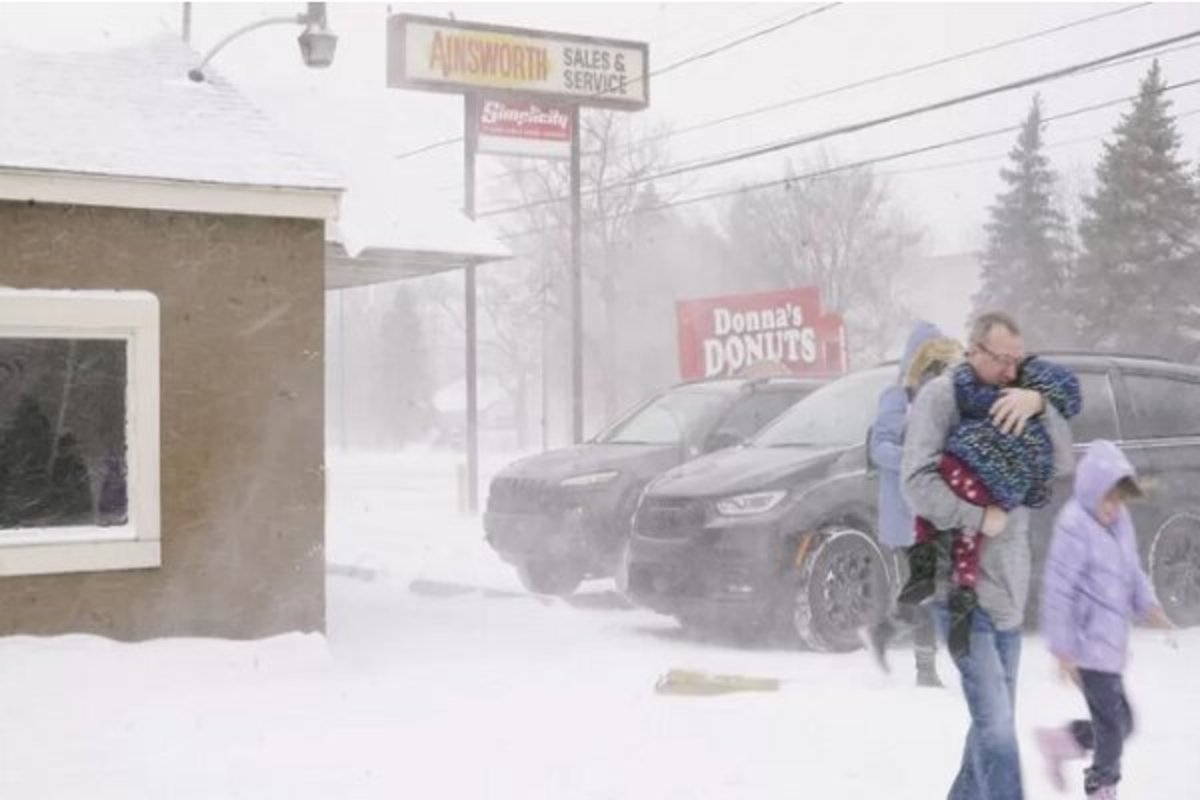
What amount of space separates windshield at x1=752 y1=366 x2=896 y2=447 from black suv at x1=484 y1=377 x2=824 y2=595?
4.09 feet

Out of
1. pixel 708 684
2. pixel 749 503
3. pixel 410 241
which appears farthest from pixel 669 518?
pixel 410 241

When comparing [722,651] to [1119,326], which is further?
[1119,326]

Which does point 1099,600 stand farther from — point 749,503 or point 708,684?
point 749,503

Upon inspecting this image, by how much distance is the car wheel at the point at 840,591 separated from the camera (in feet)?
30.2

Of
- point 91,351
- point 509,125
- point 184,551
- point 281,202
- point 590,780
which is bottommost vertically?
point 590,780

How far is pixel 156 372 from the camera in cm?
849

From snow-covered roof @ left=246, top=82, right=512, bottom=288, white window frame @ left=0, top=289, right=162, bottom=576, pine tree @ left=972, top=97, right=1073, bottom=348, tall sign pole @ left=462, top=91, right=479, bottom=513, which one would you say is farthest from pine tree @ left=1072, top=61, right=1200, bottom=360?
white window frame @ left=0, top=289, right=162, bottom=576

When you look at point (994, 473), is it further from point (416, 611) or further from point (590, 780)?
point (416, 611)

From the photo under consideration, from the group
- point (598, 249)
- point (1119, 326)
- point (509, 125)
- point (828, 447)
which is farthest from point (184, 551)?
point (598, 249)

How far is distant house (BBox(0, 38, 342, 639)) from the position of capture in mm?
8242

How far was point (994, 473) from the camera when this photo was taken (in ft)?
16.3

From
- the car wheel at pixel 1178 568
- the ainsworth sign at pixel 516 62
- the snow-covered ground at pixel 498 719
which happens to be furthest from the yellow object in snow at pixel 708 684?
the ainsworth sign at pixel 516 62

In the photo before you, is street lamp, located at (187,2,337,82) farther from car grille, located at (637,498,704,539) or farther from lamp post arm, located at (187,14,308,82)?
car grille, located at (637,498,704,539)

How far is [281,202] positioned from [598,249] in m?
51.4
